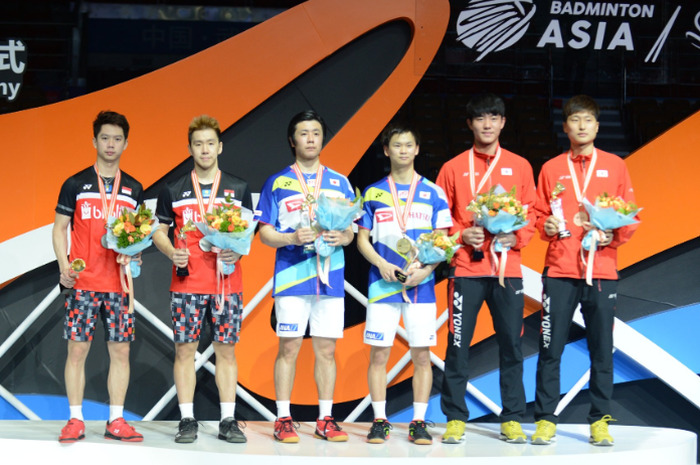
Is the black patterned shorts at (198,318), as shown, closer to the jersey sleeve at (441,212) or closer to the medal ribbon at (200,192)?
the medal ribbon at (200,192)

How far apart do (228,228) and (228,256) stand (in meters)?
0.22

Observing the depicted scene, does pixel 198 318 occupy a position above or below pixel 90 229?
below

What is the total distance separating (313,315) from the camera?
12.8 ft

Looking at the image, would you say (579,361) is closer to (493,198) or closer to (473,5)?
(493,198)

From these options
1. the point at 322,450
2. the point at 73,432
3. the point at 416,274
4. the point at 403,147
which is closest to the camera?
the point at 322,450

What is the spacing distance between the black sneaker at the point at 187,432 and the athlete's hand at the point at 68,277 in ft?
3.08

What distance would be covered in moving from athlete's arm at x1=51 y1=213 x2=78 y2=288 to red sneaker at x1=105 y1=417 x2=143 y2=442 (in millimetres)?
770

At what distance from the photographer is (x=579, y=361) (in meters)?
4.86

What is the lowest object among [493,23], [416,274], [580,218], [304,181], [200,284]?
[200,284]

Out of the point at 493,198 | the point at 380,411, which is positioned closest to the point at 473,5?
the point at 493,198

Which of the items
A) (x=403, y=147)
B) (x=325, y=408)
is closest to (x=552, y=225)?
(x=403, y=147)

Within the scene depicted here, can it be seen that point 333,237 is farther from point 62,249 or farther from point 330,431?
point 62,249

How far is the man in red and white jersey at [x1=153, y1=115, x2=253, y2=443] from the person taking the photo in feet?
12.5

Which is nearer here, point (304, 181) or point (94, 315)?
point (94, 315)
